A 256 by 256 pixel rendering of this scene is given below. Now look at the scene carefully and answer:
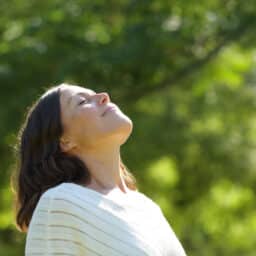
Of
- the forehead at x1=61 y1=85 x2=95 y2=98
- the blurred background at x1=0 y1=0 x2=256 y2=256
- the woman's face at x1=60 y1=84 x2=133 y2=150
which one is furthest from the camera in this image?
the blurred background at x1=0 y1=0 x2=256 y2=256

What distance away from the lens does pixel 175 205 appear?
16.8m

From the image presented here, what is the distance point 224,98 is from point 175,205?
6.68 feet

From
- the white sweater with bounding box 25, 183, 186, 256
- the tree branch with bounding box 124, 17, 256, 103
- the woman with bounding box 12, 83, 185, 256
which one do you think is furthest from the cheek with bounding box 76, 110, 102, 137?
the tree branch with bounding box 124, 17, 256, 103

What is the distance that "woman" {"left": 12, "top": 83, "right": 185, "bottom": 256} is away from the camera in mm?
3729

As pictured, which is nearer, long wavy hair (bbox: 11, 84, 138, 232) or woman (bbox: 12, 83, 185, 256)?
woman (bbox: 12, 83, 185, 256)

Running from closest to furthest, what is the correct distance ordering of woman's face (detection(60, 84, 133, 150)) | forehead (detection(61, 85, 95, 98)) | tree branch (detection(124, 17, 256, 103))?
woman's face (detection(60, 84, 133, 150)) < forehead (detection(61, 85, 95, 98)) < tree branch (detection(124, 17, 256, 103))

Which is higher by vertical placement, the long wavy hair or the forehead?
the forehead

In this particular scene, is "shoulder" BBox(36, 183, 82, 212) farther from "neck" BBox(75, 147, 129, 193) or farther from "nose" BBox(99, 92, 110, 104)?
"nose" BBox(99, 92, 110, 104)

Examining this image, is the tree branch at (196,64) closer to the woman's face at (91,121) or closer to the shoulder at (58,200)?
the woman's face at (91,121)

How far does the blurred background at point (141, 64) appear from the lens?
11.1m

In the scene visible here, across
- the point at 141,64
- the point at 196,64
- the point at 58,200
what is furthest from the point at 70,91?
the point at 196,64

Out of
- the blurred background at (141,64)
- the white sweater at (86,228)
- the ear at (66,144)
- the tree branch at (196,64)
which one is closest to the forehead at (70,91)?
the ear at (66,144)

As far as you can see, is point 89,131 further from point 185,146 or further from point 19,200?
point 185,146

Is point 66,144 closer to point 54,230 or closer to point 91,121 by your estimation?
point 91,121
